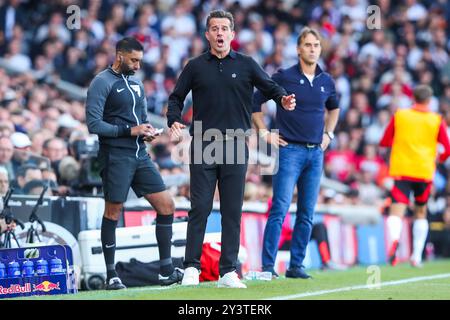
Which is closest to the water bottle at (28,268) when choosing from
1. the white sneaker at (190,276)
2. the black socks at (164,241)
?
the black socks at (164,241)

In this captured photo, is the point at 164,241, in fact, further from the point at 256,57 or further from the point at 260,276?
the point at 256,57

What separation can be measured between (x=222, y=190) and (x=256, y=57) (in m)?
11.7

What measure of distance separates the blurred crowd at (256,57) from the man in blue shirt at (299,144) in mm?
3589

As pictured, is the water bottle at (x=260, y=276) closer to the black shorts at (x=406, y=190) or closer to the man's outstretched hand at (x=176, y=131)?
the man's outstretched hand at (x=176, y=131)

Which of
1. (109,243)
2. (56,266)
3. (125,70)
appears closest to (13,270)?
(56,266)

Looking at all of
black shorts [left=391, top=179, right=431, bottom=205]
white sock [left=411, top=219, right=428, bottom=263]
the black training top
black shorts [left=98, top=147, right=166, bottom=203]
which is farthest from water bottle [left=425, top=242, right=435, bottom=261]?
the black training top

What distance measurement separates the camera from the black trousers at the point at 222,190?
9.31 metres

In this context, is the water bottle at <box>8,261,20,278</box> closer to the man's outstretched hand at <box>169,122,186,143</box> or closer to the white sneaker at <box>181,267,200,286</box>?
the white sneaker at <box>181,267,200,286</box>

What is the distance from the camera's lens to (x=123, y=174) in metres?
9.84

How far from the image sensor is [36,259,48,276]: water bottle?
9656 millimetres

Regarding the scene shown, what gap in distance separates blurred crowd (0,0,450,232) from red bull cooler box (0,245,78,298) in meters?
4.33

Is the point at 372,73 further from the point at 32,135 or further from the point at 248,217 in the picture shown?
the point at 32,135

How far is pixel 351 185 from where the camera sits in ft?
62.8


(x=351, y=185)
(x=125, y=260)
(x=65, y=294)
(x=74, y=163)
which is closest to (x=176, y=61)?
(x=351, y=185)
